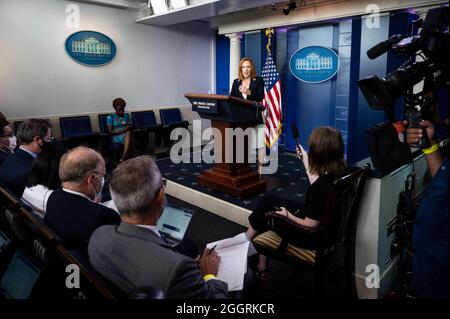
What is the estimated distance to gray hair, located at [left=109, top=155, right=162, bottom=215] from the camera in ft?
4.37

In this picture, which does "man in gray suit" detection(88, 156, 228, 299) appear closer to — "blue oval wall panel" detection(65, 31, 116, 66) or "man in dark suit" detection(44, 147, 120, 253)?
"man in dark suit" detection(44, 147, 120, 253)

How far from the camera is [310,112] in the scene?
6.07 metres

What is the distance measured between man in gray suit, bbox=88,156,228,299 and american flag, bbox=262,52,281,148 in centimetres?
373

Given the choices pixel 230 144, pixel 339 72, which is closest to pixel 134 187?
pixel 230 144

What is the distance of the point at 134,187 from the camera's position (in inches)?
52.6

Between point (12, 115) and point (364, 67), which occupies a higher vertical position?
point (364, 67)

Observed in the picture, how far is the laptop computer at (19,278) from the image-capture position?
1272mm

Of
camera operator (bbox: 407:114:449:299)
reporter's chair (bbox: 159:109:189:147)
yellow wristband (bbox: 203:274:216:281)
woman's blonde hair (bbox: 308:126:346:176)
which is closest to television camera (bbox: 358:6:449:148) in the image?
camera operator (bbox: 407:114:449:299)

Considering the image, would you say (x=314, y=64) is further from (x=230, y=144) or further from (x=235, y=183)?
(x=235, y=183)

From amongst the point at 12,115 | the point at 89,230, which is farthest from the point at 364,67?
the point at 12,115

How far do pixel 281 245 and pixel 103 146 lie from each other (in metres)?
4.20

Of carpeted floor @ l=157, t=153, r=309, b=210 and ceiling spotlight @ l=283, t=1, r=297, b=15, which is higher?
ceiling spotlight @ l=283, t=1, r=297, b=15

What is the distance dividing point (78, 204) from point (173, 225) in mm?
499
